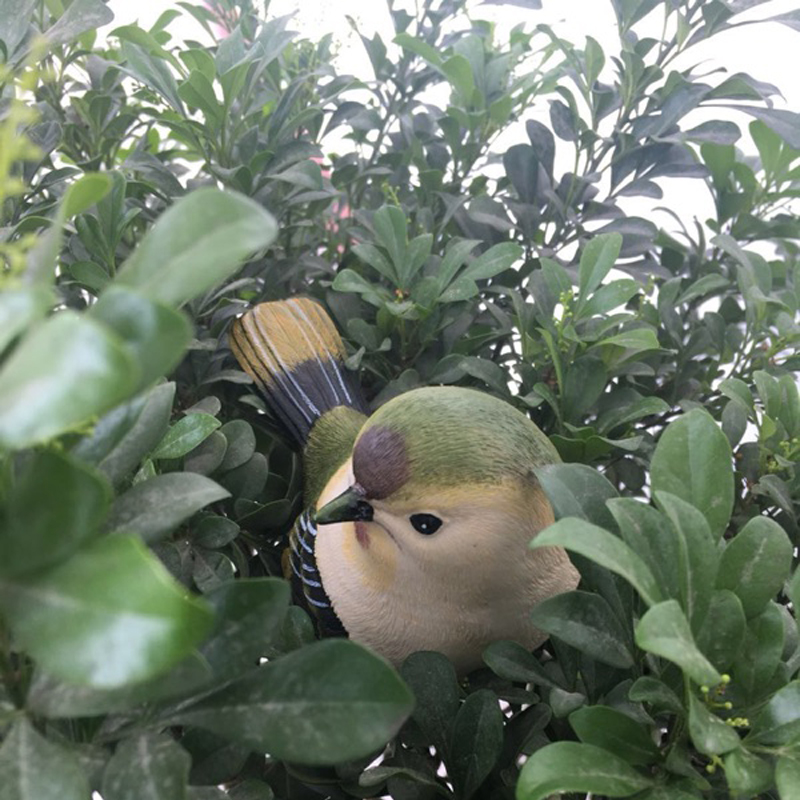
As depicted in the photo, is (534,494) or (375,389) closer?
(534,494)

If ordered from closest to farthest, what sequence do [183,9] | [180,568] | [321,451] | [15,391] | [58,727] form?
Answer: 1. [15,391]
2. [58,727]
3. [180,568]
4. [321,451]
5. [183,9]

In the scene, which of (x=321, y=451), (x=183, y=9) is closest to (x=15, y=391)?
(x=321, y=451)

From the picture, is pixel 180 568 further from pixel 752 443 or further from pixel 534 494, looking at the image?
pixel 752 443

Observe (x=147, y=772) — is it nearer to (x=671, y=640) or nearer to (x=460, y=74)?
(x=671, y=640)

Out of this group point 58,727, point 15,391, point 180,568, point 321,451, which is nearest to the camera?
point 15,391

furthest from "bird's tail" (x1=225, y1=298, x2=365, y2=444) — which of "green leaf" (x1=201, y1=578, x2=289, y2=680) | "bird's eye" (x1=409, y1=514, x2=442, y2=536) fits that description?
"green leaf" (x1=201, y1=578, x2=289, y2=680)

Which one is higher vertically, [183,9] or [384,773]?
[183,9]

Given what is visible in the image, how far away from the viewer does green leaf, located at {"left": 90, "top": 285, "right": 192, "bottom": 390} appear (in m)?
0.17

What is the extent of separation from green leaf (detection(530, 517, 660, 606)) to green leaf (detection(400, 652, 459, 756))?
13cm

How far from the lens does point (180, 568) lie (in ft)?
1.17

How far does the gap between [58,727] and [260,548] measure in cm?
20

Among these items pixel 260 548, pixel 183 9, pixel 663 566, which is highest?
pixel 183 9

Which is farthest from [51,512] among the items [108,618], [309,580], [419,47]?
[419,47]

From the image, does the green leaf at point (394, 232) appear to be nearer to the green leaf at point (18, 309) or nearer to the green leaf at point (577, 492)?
the green leaf at point (577, 492)
